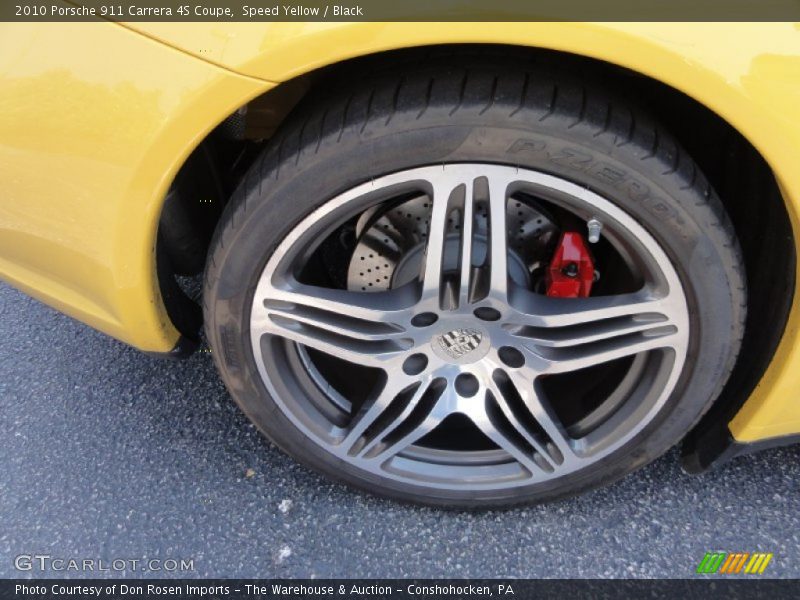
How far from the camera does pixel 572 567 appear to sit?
1630mm

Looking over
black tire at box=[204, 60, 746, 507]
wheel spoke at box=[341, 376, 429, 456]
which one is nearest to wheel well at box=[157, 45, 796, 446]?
black tire at box=[204, 60, 746, 507]

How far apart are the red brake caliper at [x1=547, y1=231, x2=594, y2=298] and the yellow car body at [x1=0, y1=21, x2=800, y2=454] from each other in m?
0.40

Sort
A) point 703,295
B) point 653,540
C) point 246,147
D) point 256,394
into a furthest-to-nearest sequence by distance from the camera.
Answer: point 246,147
point 653,540
point 256,394
point 703,295

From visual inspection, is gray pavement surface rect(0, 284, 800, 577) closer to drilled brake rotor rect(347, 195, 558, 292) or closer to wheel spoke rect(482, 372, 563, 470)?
wheel spoke rect(482, 372, 563, 470)

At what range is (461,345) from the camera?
1513 millimetres

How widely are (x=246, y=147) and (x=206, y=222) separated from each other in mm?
314

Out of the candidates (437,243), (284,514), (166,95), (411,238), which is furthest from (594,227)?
(284,514)

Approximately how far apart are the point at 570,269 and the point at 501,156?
420 mm

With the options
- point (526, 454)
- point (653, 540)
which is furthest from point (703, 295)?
point (653, 540)

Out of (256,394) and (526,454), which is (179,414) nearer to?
(256,394)

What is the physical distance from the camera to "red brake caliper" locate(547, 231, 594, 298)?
1.53 metres

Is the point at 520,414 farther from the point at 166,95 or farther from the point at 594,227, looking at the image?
the point at 166,95
